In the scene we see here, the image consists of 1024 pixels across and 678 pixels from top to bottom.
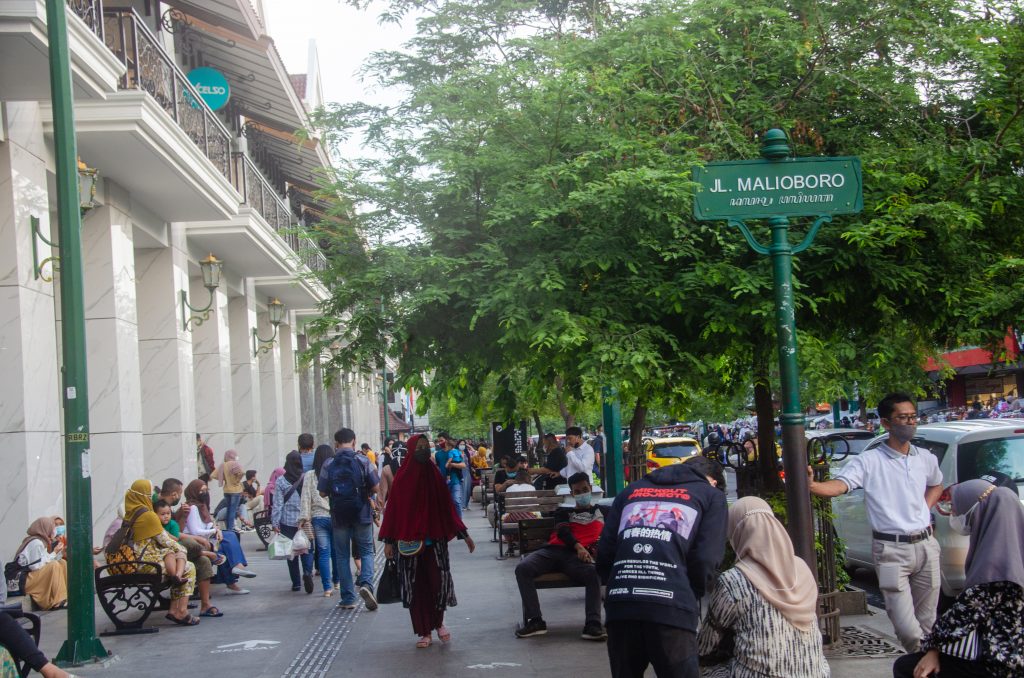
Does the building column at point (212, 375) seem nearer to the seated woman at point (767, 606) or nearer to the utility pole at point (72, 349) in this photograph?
the utility pole at point (72, 349)

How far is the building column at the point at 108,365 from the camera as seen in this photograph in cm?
1541

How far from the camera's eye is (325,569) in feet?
42.1

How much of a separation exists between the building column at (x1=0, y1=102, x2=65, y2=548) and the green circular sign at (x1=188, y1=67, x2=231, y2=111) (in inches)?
317

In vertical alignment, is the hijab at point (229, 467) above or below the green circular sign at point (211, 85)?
below

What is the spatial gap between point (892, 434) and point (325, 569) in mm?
7658

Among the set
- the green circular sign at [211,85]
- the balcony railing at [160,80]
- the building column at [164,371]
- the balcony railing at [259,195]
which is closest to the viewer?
the balcony railing at [160,80]

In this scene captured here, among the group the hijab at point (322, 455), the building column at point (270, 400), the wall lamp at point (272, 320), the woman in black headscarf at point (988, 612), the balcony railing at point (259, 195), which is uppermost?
the balcony railing at point (259, 195)

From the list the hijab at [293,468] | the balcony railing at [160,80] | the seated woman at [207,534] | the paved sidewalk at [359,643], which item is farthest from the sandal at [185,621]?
the balcony railing at [160,80]

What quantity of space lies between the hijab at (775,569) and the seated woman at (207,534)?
8.76 metres

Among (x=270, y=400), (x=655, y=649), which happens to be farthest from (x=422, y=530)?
(x=270, y=400)

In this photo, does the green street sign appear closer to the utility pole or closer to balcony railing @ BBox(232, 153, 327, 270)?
the utility pole

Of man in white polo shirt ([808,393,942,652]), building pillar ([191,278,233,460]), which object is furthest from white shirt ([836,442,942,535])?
building pillar ([191,278,233,460])

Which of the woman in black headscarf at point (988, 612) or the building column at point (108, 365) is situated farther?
the building column at point (108, 365)

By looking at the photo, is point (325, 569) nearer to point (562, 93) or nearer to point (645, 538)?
point (562, 93)
